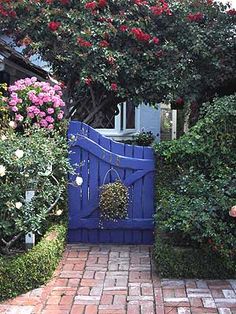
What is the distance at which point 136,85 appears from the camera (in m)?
8.53

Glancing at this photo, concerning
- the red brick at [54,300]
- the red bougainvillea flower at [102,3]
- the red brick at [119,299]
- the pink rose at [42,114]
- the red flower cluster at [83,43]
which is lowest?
the red brick at [54,300]

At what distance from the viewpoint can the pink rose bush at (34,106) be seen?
6.14 meters

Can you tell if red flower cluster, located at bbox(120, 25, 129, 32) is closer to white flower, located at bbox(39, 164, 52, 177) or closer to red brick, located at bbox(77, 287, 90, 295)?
white flower, located at bbox(39, 164, 52, 177)

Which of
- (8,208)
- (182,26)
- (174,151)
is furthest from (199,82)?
(8,208)

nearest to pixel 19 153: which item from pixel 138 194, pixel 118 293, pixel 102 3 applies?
pixel 118 293

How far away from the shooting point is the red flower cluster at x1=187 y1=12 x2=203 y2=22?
8523mm

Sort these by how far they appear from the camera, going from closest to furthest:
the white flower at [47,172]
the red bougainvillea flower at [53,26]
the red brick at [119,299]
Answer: the red brick at [119,299]
the white flower at [47,172]
the red bougainvillea flower at [53,26]

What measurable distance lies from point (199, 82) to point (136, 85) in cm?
117

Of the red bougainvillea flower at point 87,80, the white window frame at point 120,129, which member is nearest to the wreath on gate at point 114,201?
the red bougainvillea flower at point 87,80

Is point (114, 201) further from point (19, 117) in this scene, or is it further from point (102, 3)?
point (102, 3)

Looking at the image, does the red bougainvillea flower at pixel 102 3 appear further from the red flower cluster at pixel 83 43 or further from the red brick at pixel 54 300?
the red brick at pixel 54 300

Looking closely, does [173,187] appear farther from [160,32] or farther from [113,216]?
[160,32]

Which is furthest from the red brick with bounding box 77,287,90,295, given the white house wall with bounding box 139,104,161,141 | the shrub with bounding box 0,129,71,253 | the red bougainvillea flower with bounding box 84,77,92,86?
the white house wall with bounding box 139,104,161,141

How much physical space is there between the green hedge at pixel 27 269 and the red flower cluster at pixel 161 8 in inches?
190
